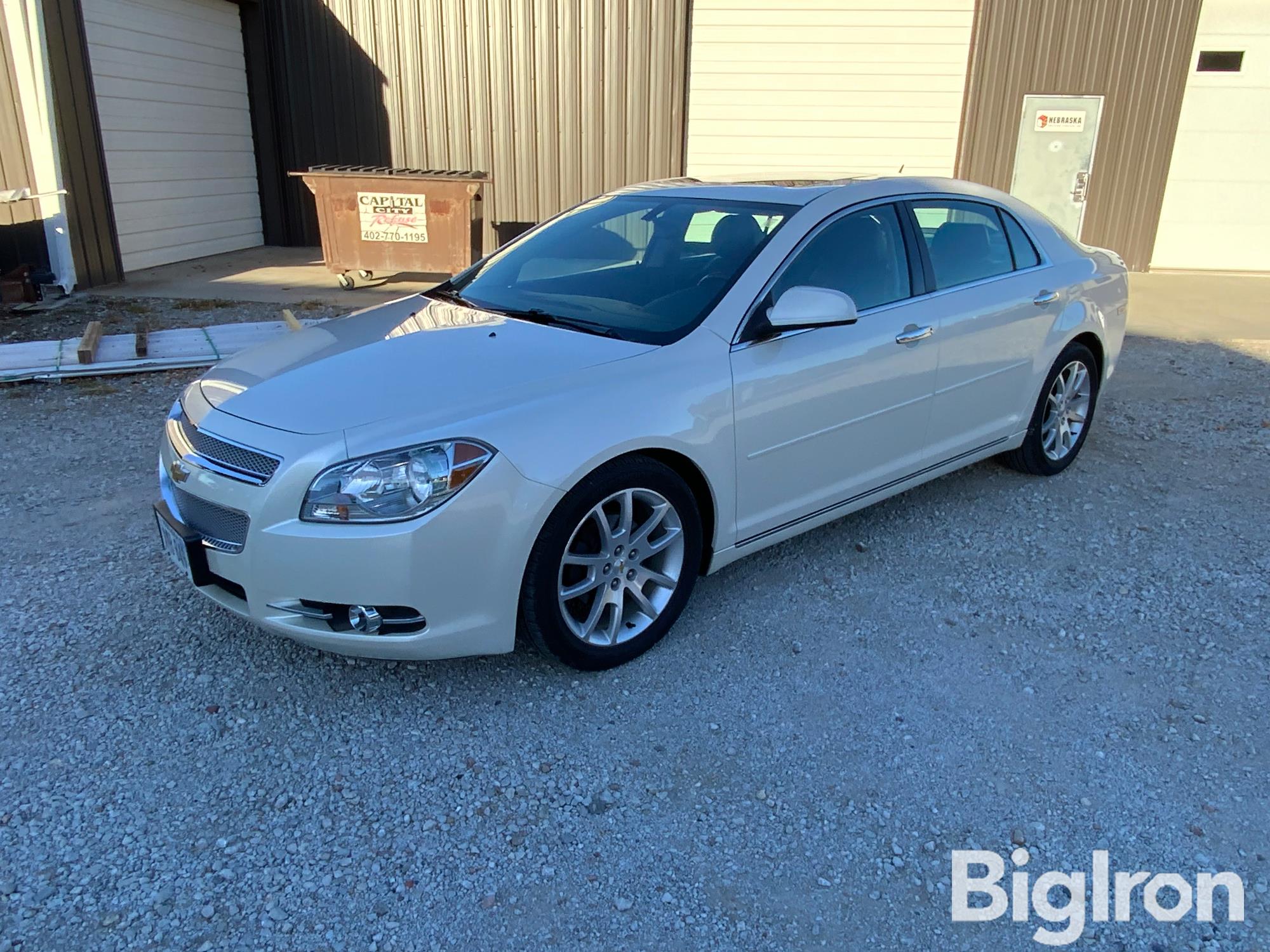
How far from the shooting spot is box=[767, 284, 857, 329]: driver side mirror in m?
3.26

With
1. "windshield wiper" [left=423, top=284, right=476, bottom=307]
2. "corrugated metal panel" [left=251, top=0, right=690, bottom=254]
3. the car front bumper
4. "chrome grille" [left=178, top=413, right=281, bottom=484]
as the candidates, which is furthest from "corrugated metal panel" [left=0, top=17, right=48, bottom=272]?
the car front bumper

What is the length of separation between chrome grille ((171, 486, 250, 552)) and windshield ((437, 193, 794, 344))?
1.30 meters

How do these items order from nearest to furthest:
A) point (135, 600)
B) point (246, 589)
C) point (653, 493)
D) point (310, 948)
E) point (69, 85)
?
point (310, 948), point (246, 589), point (653, 493), point (135, 600), point (69, 85)

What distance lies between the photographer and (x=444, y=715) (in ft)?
9.82

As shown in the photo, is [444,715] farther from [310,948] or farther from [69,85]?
[69,85]

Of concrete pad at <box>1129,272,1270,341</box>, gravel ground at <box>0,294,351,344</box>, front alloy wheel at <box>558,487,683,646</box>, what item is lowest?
concrete pad at <box>1129,272,1270,341</box>

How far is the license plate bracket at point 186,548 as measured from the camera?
2908 millimetres

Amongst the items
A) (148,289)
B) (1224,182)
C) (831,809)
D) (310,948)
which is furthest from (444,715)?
(1224,182)

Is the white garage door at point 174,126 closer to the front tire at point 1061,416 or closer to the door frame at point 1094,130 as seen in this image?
the front tire at point 1061,416

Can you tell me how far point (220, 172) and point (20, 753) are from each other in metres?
11.6

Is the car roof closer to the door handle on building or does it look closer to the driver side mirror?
the driver side mirror

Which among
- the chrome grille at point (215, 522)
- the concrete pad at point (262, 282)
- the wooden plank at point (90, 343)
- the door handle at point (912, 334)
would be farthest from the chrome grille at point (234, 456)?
the concrete pad at point (262, 282)

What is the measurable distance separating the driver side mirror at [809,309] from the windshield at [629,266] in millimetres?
250

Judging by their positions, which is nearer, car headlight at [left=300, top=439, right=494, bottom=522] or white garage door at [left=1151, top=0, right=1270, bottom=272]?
car headlight at [left=300, top=439, right=494, bottom=522]
